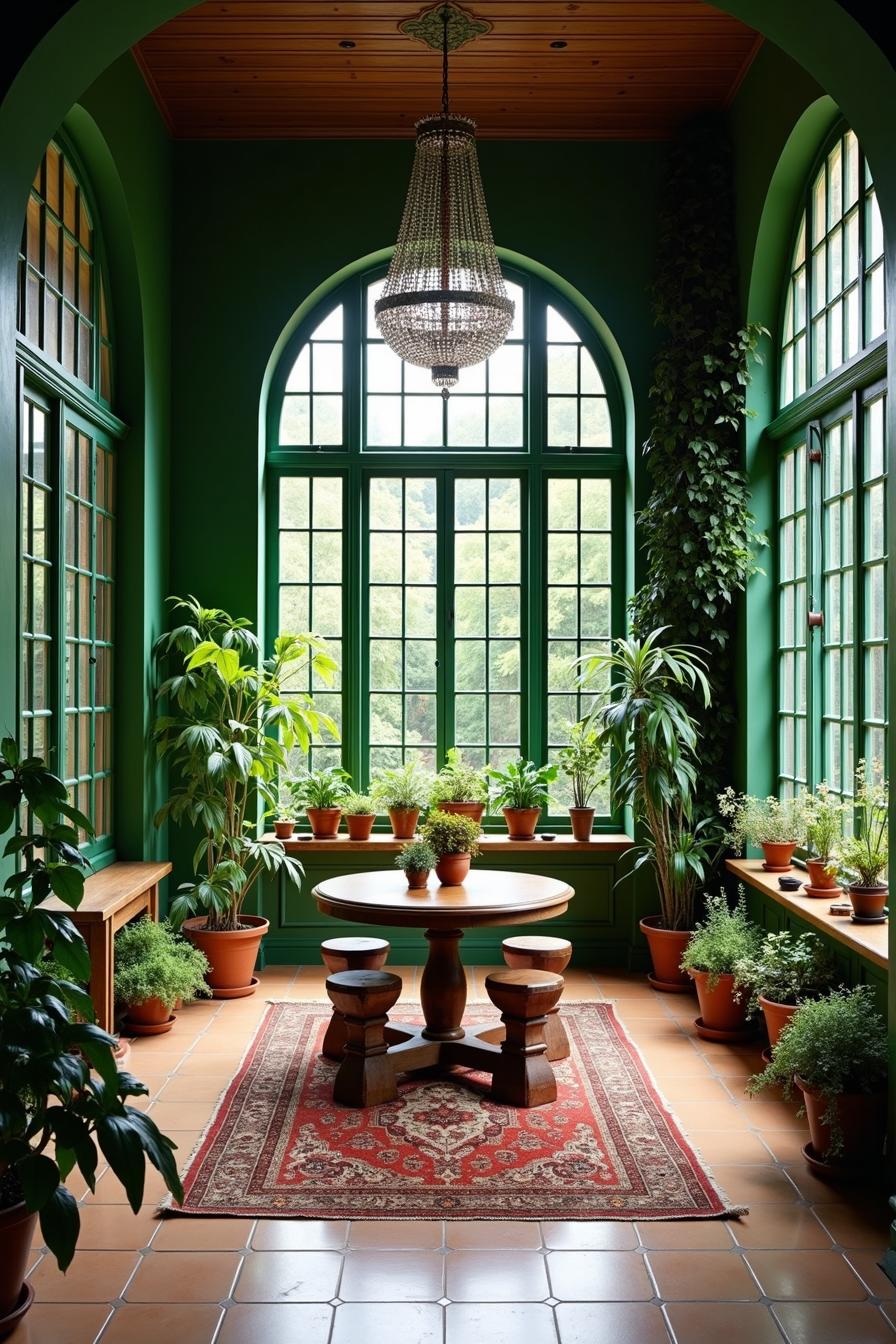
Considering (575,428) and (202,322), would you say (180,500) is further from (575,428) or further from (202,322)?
(575,428)

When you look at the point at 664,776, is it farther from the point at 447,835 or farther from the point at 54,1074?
the point at 54,1074

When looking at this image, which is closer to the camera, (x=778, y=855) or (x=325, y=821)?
(x=778, y=855)

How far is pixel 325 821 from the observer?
696 cm

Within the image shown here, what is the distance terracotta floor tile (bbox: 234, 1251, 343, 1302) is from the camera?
3154mm

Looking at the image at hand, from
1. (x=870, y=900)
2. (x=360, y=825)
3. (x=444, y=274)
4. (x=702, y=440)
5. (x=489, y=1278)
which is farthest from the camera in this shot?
(x=360, y=825)

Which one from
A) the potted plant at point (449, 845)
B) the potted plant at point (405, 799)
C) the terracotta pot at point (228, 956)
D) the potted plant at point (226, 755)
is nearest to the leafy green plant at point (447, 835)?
the potted plant at point (449, 845)

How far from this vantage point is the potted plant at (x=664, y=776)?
20.3ft

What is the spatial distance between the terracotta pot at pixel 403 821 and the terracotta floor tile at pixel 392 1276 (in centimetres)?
363

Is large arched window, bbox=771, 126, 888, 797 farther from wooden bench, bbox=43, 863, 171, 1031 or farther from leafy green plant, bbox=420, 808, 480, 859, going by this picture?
wooden bench, bbox=43, 863, 171, 1031

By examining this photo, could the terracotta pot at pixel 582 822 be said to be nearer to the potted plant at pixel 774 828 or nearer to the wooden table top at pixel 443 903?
the potted plant at pixel 774 828

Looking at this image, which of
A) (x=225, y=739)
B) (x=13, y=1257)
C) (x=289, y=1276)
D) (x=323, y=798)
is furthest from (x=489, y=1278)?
(x=323, y=798)

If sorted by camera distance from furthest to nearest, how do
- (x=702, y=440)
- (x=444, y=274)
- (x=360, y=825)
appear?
(x=360, y=825) → (x=702, y=440) → (x=444, y=274)

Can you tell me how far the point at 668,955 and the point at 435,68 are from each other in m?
4.71

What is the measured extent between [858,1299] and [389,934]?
418 cm
